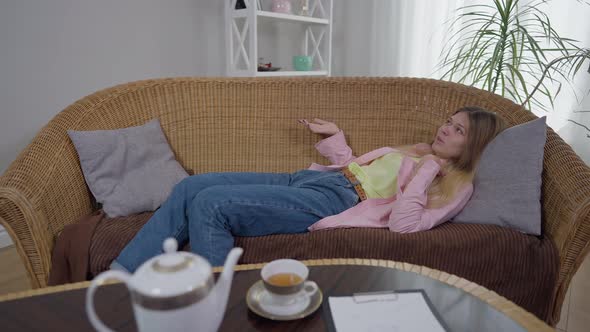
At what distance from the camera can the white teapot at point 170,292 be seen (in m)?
0.45

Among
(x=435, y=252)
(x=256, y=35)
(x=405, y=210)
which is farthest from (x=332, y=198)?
(x=256, y=35)

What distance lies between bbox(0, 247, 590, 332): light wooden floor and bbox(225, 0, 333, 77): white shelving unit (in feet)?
Answer: 5.18

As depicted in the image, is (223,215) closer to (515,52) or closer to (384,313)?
(384,313)

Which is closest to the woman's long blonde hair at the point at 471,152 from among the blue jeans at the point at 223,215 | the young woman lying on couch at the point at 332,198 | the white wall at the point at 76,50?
the young woman lying on couch at the point at 332,198

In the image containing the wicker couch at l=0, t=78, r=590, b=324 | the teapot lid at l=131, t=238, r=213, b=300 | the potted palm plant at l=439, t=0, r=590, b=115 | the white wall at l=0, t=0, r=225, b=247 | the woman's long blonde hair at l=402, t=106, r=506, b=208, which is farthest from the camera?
the potted palm plant at l=439, t=0, r=590, b=115

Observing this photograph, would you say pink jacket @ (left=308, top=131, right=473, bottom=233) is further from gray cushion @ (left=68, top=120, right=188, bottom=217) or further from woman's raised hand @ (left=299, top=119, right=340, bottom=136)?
gray cushion @ (left=68, top=120, right=188, bottom=217)

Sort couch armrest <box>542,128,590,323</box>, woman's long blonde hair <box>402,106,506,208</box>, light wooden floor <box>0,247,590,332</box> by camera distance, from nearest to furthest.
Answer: couch armrest <box>542,128,590,323</box>, woman's long blonde hair <box>402,106,506,208</box>, light wooden floor <box>0,247,590,332</box>

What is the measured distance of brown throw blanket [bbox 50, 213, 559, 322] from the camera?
1.18 m

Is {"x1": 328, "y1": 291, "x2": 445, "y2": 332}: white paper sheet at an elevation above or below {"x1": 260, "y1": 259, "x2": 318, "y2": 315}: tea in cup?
below

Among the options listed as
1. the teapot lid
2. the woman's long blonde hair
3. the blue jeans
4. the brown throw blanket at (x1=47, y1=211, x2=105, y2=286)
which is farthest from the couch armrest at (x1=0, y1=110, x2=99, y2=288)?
the woman's long blonde hair

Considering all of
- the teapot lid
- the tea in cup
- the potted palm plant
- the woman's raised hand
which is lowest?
the tea in cup

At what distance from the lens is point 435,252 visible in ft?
3.85

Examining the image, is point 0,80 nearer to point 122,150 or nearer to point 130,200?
point 122,150

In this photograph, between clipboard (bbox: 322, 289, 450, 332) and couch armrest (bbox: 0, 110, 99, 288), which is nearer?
clipboard (bbox: 322, 289, 450, 332)
